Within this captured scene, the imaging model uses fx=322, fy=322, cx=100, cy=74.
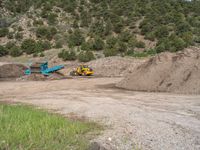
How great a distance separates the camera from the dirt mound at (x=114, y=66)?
35.1 meters

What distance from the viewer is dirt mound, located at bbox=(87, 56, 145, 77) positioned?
1381 inches

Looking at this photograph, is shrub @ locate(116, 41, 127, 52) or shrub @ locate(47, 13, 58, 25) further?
shrub @ locate(47, 13, 58, 25)

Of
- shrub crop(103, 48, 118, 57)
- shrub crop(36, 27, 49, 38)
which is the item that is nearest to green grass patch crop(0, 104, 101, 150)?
shrub crop(103, 48, 118, 57)

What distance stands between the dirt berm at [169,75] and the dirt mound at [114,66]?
9.87 m

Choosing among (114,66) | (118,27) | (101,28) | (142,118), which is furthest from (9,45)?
(142,118)

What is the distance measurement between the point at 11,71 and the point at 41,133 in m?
27.7

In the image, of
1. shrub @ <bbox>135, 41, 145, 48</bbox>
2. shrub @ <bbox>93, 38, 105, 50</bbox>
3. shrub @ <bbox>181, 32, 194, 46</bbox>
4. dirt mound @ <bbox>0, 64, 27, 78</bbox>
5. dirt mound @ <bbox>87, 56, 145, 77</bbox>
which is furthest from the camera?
shrub @ <bbox>135, 41, 145, 48</bbox>

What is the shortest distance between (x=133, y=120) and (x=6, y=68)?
25429mm

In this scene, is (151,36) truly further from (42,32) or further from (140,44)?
(42,32)

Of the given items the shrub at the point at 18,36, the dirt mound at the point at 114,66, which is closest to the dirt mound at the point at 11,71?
the dirt mound at the point at 114,66

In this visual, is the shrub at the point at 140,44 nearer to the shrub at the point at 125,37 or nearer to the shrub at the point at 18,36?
the shrub at the point at 125,37

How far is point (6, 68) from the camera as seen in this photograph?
3409 centimetres

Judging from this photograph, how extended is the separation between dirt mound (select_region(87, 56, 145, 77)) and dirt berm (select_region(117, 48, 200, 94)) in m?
9.87

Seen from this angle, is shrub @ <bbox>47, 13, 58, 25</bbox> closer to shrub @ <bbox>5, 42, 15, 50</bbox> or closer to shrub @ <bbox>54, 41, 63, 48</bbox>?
shrub @ <bbox>5, 42, 15, 50</bbox>
